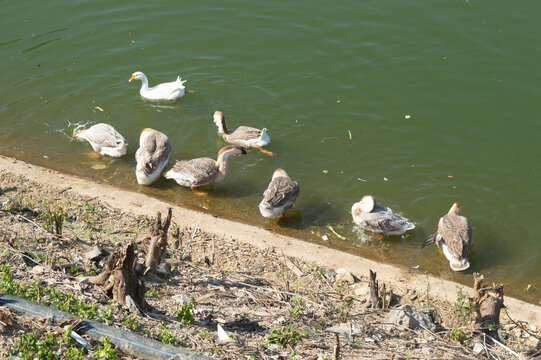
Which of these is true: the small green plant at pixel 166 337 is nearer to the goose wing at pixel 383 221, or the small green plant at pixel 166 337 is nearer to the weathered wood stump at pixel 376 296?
the weathered wood stump at pixel 376 296

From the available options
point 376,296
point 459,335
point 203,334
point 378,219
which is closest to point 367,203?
point 378,219

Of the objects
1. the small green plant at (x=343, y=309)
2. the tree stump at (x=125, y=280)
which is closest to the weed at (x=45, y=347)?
the tree stump at (x=125, y=280)

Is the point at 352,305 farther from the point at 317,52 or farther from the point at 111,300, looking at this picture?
the point at 317,52

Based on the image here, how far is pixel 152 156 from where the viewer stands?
12.3 meters

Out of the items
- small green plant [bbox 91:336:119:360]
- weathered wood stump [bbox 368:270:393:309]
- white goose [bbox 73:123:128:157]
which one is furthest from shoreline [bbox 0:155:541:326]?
small green plant [bbox 91:336:119:360]

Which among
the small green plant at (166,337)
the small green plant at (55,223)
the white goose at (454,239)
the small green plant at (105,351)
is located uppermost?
the small green plant at (105,351)

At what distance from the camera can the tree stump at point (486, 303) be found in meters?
7.82

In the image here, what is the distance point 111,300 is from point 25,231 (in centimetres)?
296

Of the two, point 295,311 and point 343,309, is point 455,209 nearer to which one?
point 343,309

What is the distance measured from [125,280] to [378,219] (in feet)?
18.3

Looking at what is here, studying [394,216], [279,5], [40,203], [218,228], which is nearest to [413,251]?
[394,216]

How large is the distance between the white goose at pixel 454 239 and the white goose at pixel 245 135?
425cm

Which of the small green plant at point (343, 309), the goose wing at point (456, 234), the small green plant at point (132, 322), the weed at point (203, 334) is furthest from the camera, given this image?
the goose wing at point (456, 234)

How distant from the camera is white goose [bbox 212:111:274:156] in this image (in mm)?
13328
